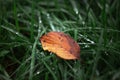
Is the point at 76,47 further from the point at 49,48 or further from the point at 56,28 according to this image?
the point at 56,28

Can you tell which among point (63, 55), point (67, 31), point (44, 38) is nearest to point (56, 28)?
point (67, 31)

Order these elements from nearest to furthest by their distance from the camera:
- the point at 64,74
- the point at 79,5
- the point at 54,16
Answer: the point at 64,74
the point at 54,16
the point at 79,5

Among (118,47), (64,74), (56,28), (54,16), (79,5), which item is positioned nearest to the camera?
(64,74)

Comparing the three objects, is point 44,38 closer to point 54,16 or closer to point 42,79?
point 42,79

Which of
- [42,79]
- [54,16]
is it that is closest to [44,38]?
[42,79]

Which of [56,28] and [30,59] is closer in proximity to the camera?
[30,59]

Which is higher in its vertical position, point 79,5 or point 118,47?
point 79,5
